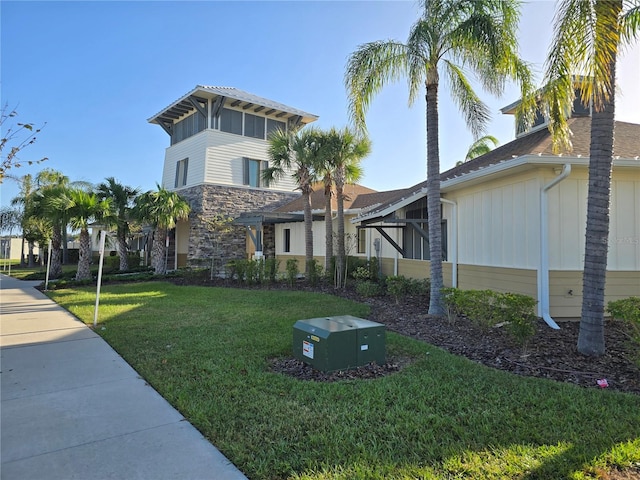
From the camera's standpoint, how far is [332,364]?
4.69 m

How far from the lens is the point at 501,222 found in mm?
8453

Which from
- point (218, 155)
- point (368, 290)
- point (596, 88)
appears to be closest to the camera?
point (596, 88)

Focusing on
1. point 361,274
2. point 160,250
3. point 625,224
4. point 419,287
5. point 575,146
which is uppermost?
point 575,146

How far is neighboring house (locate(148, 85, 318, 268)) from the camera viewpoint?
19781mm

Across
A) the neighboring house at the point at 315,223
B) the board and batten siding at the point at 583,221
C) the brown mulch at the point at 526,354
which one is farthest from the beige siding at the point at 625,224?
the neighboring house at the point at 315,223

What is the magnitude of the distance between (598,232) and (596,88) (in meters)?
1.85

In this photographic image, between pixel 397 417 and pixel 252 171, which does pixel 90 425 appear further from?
pixel 252 171

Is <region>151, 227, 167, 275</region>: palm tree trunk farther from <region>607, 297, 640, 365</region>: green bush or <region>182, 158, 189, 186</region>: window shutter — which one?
<region>607, 297, 640, 365</region>: green bush

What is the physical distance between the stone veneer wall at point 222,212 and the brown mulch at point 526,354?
13.8 meters

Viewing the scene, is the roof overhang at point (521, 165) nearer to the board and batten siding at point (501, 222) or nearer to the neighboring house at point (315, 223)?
the board and batten siding at point (501, 222)

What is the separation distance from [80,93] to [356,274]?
10.6 meters

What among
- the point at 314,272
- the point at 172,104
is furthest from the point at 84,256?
the point at 314,272

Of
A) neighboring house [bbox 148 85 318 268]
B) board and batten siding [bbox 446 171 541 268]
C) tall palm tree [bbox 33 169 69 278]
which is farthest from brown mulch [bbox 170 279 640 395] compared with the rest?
tall palm tree [bbox 33 169 69 278]

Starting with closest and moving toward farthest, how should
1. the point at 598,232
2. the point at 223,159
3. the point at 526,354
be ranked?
the point at 598,232
the point at 526,354
the point at 223,159
